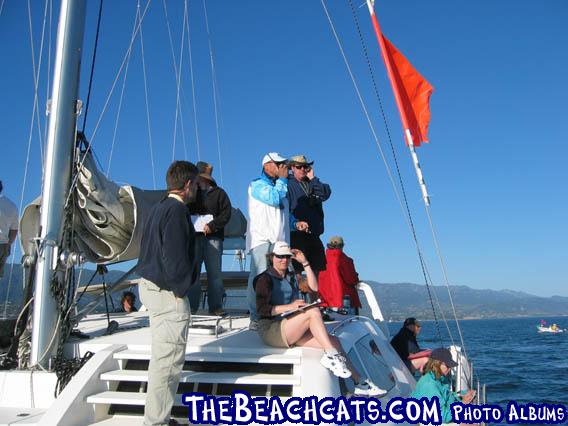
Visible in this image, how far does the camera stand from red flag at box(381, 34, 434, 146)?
637cm

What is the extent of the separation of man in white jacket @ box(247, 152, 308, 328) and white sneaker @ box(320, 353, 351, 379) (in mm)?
1701

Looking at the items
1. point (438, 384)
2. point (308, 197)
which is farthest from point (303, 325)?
point (308, 197)

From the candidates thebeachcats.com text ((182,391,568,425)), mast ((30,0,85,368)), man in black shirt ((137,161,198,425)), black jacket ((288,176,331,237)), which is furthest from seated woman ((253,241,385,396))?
black jacket ((288,176,331,237))

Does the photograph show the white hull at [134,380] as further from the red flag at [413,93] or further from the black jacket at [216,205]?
the red flag at [413,93]

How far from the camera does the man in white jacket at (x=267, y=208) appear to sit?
5.75 metres

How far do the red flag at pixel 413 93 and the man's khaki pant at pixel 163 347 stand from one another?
12.0 feet

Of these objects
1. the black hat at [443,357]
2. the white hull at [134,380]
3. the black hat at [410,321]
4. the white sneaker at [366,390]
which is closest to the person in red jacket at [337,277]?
the black hat at [410,321]

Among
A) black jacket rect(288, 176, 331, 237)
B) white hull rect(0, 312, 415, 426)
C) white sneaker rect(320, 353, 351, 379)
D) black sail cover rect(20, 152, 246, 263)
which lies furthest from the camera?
black jacket rect(288, 176, 331, 237)

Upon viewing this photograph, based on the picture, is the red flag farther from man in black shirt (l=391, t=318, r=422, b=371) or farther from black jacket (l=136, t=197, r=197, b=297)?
man in black shirt (l=391, t=318, r=422, b=371)

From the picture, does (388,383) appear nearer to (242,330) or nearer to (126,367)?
(242,330)

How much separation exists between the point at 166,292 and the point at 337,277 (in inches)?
200

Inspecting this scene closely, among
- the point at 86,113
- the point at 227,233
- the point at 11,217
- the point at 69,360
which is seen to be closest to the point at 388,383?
the point at 69,360

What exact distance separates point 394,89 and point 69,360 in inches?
164

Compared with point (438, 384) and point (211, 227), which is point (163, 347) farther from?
point (211, 227)
